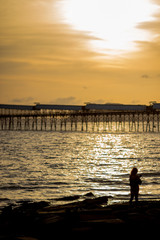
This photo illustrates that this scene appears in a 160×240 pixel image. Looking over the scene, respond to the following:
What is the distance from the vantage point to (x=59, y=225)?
13539 mm

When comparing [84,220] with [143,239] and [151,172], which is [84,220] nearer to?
[143,239]

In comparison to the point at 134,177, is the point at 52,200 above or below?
below

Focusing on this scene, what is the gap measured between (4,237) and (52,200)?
9799 millimetres

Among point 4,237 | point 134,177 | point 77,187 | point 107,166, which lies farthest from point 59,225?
point 107,166

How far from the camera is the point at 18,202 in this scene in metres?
21.9

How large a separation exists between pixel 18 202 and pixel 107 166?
20.7 metres

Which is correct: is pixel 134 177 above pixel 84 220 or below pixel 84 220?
above

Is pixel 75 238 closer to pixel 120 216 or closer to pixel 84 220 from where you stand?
pixel 84 220

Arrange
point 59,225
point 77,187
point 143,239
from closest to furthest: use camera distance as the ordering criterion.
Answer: point 143,239 → point 59,225 → point 77,187

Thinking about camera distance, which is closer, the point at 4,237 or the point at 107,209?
the point at 4,237

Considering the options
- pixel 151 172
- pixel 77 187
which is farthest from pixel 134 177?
pixel 151 172

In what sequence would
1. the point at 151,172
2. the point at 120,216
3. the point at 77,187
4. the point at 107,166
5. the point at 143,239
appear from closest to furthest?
the point at 143,239, the point at 120,216, the point at 77,187, the point at 151,172, the point at 107,166

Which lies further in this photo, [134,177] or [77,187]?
[77,187]

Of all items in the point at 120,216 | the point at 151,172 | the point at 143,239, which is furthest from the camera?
the point at 151,172
